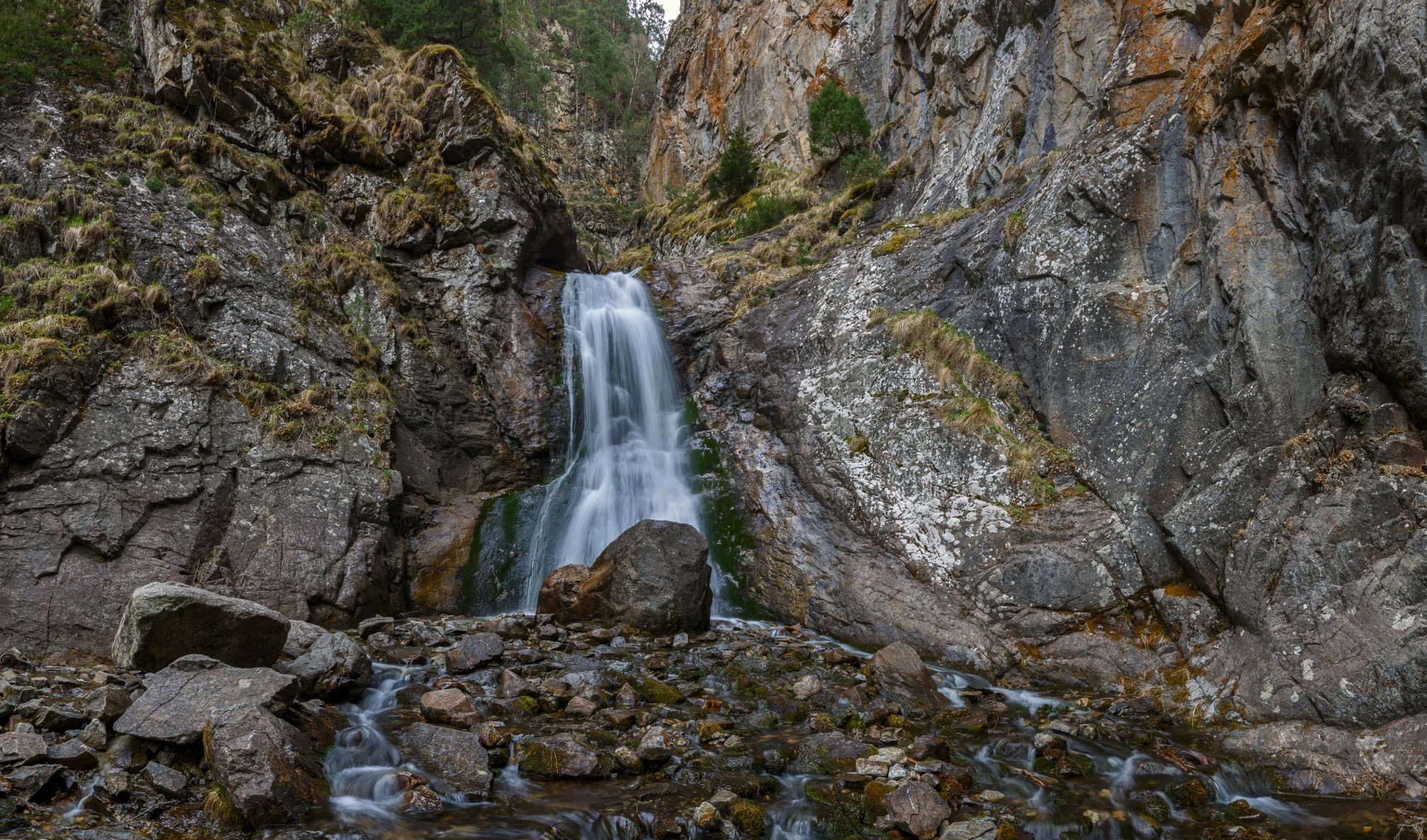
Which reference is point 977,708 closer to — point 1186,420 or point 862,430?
point 1186,420

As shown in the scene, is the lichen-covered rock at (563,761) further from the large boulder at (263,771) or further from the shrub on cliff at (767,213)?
the shrub on cliff at (767,213)

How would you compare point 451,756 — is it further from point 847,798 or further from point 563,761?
point 847,798

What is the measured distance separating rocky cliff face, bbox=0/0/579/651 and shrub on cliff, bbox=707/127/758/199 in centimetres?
780

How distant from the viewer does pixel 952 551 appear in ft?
31.9

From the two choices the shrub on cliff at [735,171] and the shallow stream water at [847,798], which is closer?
the shallow stream water at [847,798]

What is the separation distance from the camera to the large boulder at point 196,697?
508 centimetres

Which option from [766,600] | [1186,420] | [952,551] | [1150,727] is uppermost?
[1186,420]

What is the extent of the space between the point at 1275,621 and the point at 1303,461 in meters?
1.65

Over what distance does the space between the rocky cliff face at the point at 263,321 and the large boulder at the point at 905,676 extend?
7.01 meters

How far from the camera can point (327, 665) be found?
6762mm

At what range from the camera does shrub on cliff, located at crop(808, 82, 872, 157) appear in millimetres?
21969

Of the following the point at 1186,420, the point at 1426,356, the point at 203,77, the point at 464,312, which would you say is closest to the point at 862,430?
the point at 1186,420

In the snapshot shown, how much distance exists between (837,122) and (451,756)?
20.8m

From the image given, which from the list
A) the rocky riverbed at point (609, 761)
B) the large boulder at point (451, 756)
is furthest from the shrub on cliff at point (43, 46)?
the large boulder at point (451, 756)
